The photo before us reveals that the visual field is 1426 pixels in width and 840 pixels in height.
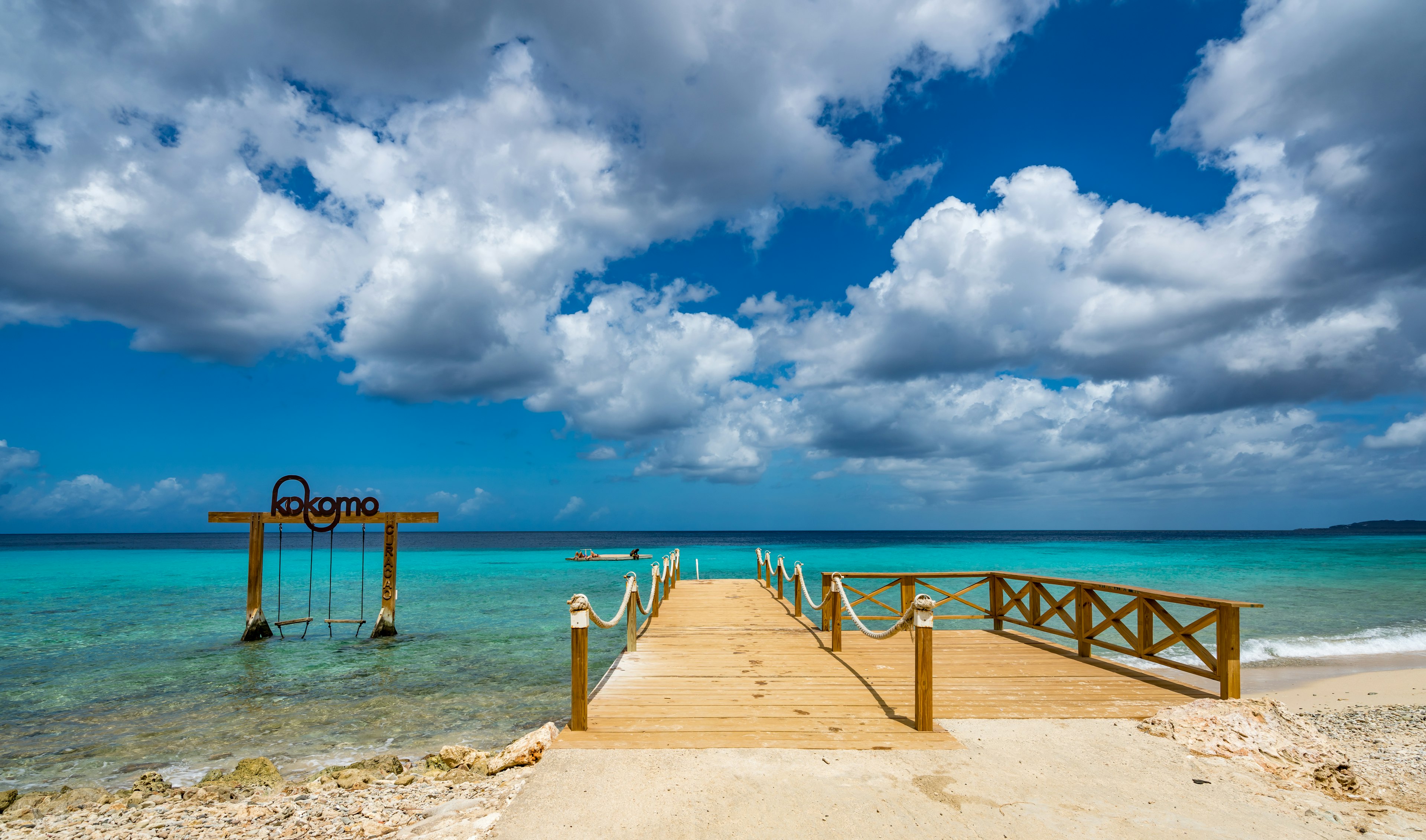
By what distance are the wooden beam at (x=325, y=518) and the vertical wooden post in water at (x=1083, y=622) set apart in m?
14.7

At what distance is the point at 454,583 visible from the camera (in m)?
38.1

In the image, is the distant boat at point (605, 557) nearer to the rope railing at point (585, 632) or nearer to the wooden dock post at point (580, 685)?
the rope railing at point (585, 632)

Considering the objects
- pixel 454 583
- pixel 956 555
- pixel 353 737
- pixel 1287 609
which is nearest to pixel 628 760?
pixel 353 737

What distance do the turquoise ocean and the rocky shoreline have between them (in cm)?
123

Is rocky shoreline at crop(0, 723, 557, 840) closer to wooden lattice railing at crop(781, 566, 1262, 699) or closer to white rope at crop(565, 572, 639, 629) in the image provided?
white rope at crop(565, 572, 639, 629)

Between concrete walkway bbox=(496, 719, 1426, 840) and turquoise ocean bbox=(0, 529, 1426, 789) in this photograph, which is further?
turquoise ocean bbox=(0, 529, 1426, 789)

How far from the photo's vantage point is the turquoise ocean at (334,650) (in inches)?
387

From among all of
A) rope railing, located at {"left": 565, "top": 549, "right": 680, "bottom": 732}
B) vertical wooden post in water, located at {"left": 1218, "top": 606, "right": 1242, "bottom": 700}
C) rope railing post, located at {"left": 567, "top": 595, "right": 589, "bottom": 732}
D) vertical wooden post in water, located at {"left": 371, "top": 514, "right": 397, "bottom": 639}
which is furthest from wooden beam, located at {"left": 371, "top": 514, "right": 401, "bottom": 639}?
vertical wooden post in water, located at {"left": 1218, "top": 606, "right": 1242, "bottom": 700}

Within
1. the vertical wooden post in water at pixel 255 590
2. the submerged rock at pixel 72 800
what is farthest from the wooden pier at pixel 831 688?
the vertical wooden post in water at pixel 255 590

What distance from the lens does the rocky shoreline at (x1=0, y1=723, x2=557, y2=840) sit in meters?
5.39

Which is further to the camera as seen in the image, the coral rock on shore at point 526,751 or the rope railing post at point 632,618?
the rope railing post at point 632,618

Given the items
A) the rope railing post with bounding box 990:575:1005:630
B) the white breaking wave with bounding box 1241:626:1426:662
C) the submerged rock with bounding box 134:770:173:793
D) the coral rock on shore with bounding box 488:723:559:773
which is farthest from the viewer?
the white breaking wave with bounding box 1241:626:1426:662

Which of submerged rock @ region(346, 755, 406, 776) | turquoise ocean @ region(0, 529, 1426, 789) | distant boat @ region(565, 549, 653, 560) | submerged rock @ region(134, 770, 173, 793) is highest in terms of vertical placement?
submerged rock @ region(346, 755, 406, 776)

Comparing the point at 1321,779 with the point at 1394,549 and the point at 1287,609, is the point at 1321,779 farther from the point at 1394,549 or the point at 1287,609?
the point at 1394,549
